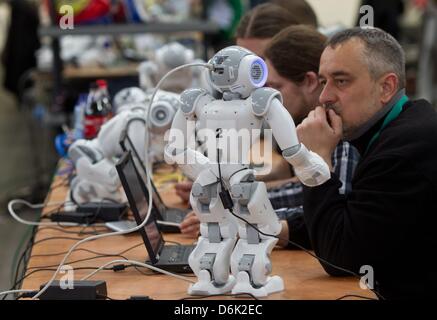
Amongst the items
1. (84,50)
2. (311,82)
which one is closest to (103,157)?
(311,82)

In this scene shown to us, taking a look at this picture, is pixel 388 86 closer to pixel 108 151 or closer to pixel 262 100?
pixel 262 100

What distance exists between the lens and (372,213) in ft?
6.50

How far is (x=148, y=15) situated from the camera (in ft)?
16.1

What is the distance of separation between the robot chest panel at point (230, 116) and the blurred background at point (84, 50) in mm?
1250

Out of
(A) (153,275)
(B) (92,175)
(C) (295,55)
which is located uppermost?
(C) (295,55)

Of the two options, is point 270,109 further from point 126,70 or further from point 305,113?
point 126,70

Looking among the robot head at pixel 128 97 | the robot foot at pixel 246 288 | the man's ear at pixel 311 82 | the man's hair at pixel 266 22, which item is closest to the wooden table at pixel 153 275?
the robot foot at pixel 246 288

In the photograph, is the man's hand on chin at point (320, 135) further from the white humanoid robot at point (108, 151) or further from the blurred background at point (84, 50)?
the blurred background at point (84, 50)

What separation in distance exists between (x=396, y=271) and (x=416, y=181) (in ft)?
0.76

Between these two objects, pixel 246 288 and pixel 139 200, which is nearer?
pixel 246 288

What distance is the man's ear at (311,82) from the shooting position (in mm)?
2559

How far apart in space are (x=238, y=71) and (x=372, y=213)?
45 cm
